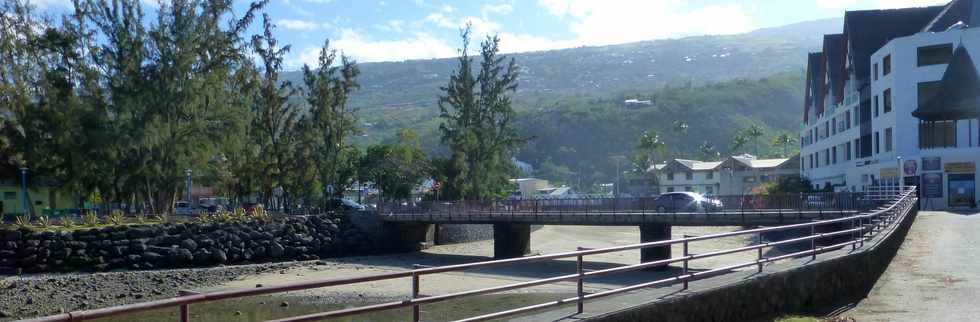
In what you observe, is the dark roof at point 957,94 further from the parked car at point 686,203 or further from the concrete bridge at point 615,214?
the concrete bridge at point 615,214

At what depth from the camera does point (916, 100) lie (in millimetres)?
50031

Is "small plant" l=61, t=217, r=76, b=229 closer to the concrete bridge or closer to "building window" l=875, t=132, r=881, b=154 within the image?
the concrete bridge

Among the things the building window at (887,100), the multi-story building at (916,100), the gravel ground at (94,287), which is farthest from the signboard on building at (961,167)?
the gravel ground at (94,287)

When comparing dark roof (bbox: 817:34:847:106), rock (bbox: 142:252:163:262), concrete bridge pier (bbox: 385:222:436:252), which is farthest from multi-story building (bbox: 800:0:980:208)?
rock (bbox: 142:252:163:262)

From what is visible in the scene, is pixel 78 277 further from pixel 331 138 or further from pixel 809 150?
pixel 809 150

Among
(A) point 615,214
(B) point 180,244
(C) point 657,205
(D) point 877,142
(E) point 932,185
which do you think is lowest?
(B) point 180,244

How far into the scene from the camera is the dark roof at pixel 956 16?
5059 cm

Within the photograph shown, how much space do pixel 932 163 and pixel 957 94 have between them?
400 cm

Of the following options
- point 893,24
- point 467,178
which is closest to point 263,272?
point 467,178

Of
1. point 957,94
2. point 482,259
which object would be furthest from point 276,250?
point 957,94

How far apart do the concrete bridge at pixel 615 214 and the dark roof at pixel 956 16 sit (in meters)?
21.5

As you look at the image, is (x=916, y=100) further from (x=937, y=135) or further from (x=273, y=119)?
(x=273, y=119)

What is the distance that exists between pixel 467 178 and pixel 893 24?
32.6 meters

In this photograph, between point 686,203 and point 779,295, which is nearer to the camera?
point 779,295
